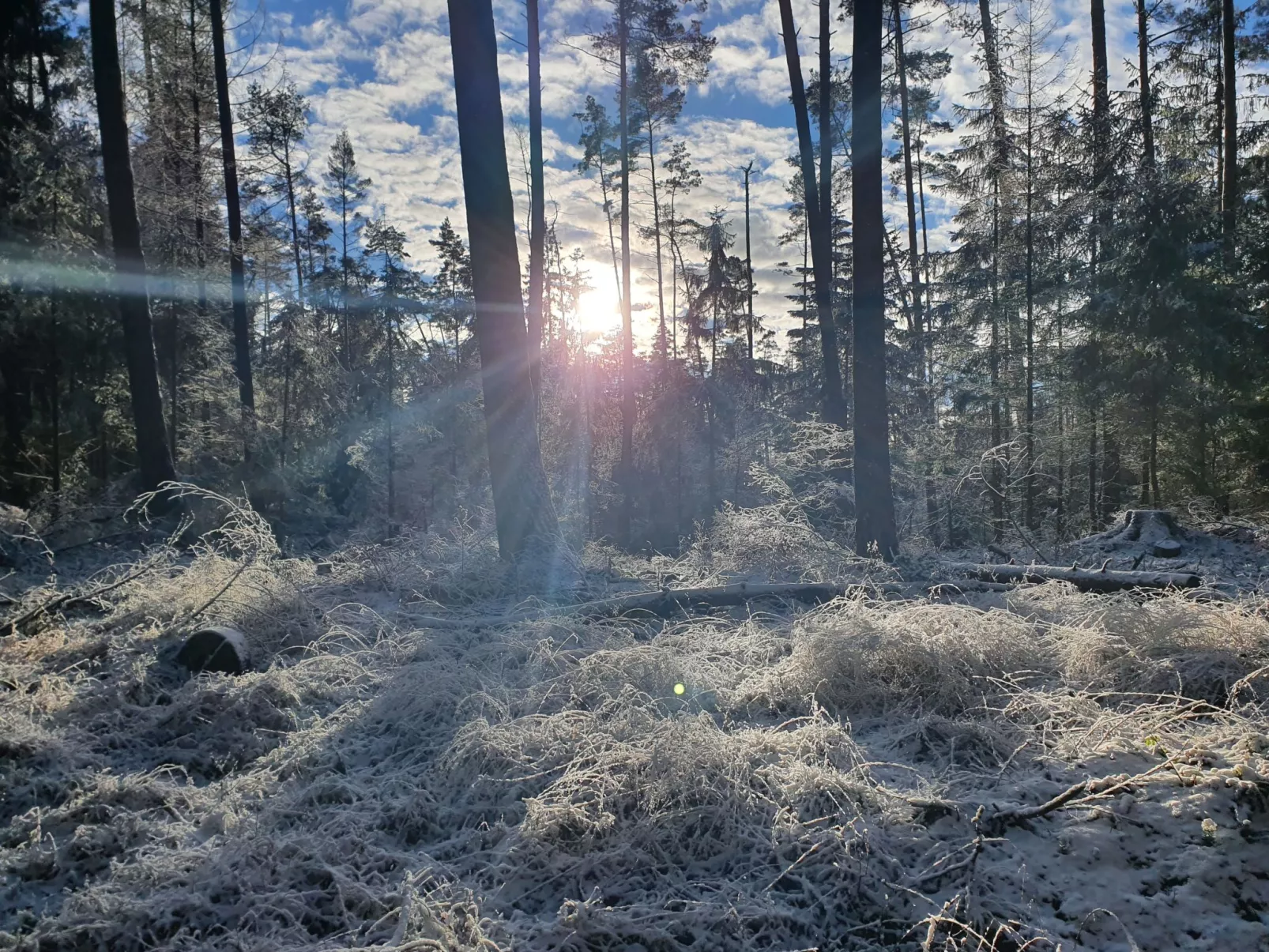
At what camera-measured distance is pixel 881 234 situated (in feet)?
26.8

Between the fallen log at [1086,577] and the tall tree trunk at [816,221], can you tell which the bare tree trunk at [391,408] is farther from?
the fallen log at [1086,577]

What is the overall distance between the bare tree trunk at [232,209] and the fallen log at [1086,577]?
14.1 meters

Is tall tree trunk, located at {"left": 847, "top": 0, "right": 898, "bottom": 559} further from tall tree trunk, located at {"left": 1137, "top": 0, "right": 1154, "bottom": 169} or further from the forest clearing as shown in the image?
tall tree trunk, located at {"left": 1137, "top": 0, "right": 1154, "bottom": 169}

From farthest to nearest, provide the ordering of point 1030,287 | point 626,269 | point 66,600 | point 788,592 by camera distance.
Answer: point 626,269
point 1030,287
point 788,592
point 66,600

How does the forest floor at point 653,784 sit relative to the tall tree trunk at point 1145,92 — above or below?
below

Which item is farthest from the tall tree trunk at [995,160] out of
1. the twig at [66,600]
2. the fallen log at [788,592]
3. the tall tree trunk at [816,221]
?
the twig at [66,600]

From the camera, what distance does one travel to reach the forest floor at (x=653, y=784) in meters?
2.05

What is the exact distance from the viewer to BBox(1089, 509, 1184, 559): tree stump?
8.45 m

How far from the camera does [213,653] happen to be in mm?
4113

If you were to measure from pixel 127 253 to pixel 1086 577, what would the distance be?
38.3 ft

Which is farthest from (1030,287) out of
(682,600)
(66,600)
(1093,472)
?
(66,600)

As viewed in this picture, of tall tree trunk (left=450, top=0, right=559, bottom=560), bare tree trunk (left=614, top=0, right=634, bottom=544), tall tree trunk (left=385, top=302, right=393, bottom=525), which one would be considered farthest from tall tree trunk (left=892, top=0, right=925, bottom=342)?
tall tree trunk (left=385, top=302, right=393, bottom=525)

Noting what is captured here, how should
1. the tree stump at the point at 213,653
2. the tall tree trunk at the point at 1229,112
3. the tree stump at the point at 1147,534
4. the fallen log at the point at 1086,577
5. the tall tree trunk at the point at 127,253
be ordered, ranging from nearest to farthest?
the tree stump at the point at 213,653, the fallen log at the point at 1086,577, the tree stump at the point at 1147,534, the tall tree trunk at the point at 127,253, the tall tree trunk at the point at 1229,112

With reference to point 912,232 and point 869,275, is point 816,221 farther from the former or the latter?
point 912,232
